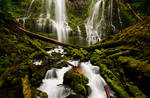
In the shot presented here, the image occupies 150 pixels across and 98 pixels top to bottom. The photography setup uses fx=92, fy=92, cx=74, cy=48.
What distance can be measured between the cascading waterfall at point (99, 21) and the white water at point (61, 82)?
6351 millimetres

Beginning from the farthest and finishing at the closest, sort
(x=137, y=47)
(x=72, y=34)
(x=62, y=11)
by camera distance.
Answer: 1. (x=62, y=11)
2. (x=72, y=34)
3. (x=137, y=47)

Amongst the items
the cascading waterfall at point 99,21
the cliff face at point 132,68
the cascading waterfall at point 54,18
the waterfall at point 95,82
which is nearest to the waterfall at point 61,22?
the cascading waterfall at point 54,18

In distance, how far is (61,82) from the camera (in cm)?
450

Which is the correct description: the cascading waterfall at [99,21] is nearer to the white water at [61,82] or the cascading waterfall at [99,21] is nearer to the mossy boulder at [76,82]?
the white water at [61,82]

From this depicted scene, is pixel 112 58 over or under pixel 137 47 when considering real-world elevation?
under

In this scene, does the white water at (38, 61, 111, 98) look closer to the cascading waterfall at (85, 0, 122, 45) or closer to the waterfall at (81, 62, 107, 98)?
the waterfall at (81, 62, 107, 98)

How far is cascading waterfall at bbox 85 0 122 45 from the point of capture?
11.5 m

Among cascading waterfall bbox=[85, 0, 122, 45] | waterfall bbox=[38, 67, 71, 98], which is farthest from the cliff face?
cascading waterfall bbox=[85, 0, 122, 45]

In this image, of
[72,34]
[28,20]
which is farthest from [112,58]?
[28,20]

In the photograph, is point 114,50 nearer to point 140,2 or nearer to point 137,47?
point 137,47

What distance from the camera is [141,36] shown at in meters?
4.77

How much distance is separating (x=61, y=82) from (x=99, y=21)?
10.3m

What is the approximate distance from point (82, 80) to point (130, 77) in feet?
6.61

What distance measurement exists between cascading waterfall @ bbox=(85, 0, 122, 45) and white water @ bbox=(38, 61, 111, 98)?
6.35 m
